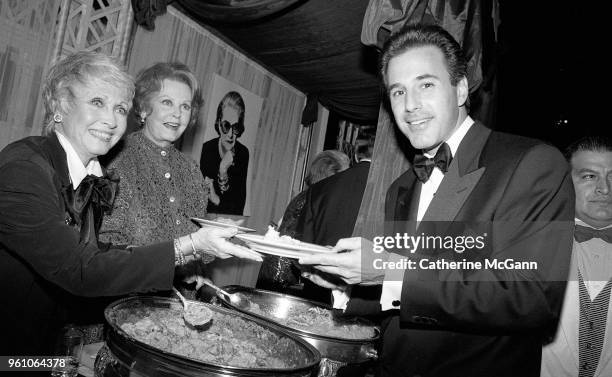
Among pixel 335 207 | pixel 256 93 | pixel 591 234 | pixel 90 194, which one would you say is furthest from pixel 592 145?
pixel 256 93

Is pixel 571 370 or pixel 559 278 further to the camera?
pixel 571 370

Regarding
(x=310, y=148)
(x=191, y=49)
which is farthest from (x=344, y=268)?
(x=310, y=148)

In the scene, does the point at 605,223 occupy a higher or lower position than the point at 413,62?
lower

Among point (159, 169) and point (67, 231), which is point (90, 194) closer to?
point (67, 231)

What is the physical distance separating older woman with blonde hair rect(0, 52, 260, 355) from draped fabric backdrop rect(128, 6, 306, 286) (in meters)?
1.76

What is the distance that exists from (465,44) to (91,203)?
6.92ft

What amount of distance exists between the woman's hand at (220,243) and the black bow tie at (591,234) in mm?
1782

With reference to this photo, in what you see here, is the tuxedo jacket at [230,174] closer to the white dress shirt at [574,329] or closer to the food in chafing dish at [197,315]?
the food in chafing dish at [197,315]

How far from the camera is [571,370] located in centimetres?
206

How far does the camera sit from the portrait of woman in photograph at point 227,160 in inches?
191

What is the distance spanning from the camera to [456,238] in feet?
5.10

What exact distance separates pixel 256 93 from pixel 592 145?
391cm

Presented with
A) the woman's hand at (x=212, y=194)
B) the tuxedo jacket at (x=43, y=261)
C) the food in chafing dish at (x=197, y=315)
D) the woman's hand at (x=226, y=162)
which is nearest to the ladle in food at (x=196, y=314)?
the food in chafing dish at (x=197, y=315)

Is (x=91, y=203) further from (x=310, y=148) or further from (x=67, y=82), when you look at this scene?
(x=310, y=148)
